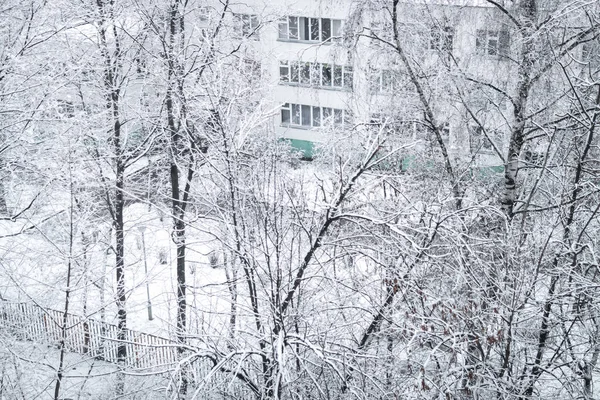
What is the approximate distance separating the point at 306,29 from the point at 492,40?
53.2 ft

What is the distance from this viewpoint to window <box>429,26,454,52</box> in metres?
11.4

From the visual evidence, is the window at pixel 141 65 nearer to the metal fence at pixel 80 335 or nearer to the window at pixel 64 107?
the window at pixel 64 107

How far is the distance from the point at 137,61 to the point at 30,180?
3953 mm

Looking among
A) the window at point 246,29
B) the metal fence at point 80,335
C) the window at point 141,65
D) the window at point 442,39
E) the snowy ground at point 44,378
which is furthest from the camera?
the window at point 246,29

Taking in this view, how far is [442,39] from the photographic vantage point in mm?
11383

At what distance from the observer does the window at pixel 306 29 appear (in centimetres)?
2716

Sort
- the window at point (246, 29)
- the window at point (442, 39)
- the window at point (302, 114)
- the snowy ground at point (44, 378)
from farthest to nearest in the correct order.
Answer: the window at point (302, 114) < the window at point (246, 29) < the window at point (442, 39) < the snowy ground at point (44, 378)

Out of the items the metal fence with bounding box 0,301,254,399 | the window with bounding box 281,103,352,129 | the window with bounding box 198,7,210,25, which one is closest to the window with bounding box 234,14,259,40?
the window with bounding box 198,7,210,25

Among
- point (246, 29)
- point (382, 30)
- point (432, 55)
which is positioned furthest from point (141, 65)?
point (432, 55)

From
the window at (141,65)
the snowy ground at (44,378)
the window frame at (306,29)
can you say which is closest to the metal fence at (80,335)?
the snowy ground at (44,378)

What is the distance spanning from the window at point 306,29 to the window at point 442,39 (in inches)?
616

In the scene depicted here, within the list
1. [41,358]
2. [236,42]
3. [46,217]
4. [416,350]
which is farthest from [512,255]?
[236,42]

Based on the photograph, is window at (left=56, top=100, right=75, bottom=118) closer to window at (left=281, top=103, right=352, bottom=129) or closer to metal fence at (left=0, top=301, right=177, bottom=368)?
metal fence at (left=0, top=301, right=177, bottom=368)

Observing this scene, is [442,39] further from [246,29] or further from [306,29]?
[306,29]
